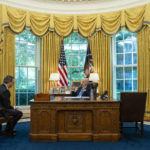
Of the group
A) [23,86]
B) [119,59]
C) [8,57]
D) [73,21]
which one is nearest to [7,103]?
[8,57]

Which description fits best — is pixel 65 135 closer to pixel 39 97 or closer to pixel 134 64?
pixel 39 97

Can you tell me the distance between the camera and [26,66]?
7.26 metres

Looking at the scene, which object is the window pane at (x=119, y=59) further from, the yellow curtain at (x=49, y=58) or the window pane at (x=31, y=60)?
the window pane at (x=31, y=60)

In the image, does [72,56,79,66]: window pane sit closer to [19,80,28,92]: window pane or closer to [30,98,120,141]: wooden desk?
[19,80,28,92]: window pane

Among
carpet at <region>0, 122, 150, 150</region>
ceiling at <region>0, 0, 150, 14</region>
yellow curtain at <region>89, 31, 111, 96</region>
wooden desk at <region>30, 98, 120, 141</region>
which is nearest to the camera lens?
carpet at <region>0, 122, 150, 150</region>

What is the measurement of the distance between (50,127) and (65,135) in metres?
0.33

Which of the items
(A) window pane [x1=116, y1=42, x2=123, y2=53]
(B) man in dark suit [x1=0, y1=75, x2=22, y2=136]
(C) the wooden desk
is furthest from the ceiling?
(C) the wooden desk

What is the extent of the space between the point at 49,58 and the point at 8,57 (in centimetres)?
142

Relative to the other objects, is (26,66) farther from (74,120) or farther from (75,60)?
(74,120)

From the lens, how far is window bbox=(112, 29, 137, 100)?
7156mm

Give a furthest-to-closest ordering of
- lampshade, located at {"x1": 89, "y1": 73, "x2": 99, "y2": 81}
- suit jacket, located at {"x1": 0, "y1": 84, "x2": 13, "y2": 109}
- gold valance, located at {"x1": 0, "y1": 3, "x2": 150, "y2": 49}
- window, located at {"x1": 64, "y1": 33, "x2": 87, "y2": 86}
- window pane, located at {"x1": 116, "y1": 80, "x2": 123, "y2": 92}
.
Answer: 1. window, located at {"x1": 64, "y1": 33, "x2": 87, "y2": 86}
2. window pane, located at {"x1": 116, "y1": 80, "x2": 123, "y2": 92}
3. lampshade, located at {"x1": 89, "y1": 73, "x2": 99, "y2": 81}
4. gold valance, located at {"x1": 0, "y1": 3, "x2": 150, "y2": 49}
5. suit jacket, located at {"x1": 0, "y1": 84, "x2": 13, "y2": 109}

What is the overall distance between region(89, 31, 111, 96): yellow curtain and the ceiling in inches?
37.9

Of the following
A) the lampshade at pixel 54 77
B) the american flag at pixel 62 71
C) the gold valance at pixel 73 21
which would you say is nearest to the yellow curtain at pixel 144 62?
the gold valance at pixel 73 21

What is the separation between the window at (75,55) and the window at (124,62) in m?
1.16
